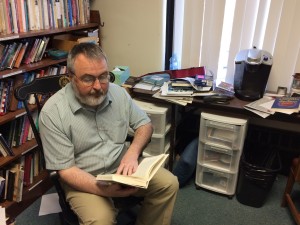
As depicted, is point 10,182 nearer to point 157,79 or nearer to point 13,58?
point 13,58

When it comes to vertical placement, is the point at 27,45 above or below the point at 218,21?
below

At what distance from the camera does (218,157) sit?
2.12 m

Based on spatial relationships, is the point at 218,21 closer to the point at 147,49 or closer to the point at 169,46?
the point at 169,46

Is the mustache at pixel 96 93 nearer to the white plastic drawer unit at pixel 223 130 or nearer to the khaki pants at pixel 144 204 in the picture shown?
the khaki pants at pixel 144 204

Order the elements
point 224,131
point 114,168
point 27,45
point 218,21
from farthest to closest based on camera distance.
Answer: point 218,21
point 224,131
point 27,45
point 114,168

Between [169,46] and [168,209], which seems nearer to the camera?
[168,209]

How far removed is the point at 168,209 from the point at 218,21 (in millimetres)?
1479

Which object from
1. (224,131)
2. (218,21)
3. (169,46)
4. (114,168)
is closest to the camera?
(114,168)

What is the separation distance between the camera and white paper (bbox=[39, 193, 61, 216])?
1.96 m

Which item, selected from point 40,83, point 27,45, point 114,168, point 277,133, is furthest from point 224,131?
point 27,45

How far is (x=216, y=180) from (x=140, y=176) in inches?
43.6

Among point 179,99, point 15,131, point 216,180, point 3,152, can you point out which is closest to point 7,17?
point 15,131

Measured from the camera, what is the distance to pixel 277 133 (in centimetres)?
229

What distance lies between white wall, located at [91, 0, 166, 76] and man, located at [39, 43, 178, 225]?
100 centimetres
